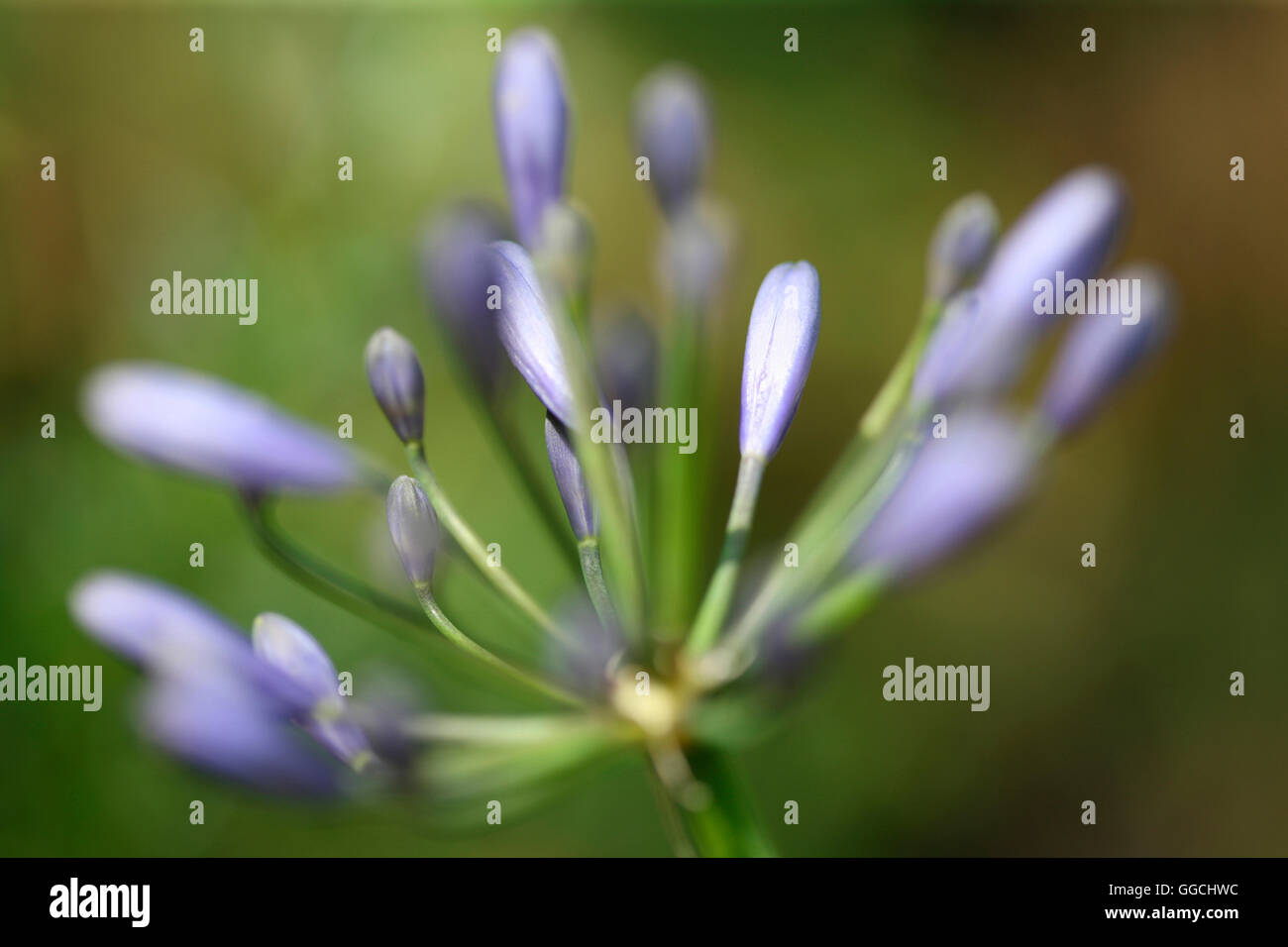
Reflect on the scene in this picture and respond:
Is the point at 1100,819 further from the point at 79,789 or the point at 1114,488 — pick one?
the point at 79,789

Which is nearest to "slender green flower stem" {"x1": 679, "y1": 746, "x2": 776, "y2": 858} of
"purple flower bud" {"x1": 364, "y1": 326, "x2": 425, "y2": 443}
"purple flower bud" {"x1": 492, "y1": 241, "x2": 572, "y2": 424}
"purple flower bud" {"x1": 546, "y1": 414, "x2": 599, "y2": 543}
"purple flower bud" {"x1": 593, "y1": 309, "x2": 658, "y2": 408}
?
"purple flower bud" {"x1": 546, "y1": 414, "x2": 599, "y2": 543}

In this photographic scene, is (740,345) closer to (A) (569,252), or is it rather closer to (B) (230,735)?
(A) (569,252)

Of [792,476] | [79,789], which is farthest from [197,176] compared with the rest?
[792,476]

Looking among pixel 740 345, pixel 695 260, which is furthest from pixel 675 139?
pixel 740 345

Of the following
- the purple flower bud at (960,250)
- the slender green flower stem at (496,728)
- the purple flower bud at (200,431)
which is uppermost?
the purple flower bud at (960,250)

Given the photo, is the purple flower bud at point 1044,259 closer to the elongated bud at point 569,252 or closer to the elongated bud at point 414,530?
the elongated bud at point 569,252

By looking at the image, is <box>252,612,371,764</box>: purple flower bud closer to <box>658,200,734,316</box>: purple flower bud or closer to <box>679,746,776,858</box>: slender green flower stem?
<box>679,746,776,858</box>: slender green flower stem

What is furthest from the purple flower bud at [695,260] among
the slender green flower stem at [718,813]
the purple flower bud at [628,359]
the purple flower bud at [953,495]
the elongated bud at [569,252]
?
the slender green flower stem at [718,813]
